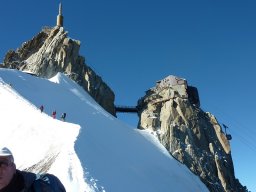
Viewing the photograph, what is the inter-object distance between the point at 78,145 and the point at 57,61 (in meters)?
43.1

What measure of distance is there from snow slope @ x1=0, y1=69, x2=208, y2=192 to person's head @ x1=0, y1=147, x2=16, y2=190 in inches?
568

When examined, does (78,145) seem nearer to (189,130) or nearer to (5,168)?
(5,168)

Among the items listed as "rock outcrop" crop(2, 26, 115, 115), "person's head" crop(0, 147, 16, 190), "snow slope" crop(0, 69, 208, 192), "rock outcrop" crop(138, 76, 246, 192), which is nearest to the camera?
"person's head" crop(0, 147, 16, 190)

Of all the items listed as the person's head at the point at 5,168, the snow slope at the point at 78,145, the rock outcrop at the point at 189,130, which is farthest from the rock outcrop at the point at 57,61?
the person's head at the point at 5,168

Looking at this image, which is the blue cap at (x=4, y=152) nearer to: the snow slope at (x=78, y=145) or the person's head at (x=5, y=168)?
the person's head at (x=5, y=168)

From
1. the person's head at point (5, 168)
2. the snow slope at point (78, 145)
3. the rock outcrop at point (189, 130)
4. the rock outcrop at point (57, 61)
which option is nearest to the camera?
the person's head at point (5, 168)

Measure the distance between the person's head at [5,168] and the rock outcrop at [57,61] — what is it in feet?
185

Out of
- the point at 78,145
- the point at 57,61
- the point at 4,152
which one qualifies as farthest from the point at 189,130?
the point at 4,152

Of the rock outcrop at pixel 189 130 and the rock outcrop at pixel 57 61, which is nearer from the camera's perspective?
the rock outcrop at pixel 189 130

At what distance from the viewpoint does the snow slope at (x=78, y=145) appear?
19.5 metres

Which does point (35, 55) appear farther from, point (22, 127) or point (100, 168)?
point (100, 168)

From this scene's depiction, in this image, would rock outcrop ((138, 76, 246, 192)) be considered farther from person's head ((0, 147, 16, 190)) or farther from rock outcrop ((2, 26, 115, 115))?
person's head ((0, 147, 16, 190))

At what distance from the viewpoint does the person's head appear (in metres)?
3.22

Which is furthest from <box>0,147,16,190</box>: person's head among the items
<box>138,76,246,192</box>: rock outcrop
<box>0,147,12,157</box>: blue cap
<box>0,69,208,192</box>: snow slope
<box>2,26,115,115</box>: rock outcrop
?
<box>2,26,115,115</box>: rock outcrop
